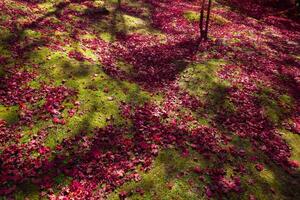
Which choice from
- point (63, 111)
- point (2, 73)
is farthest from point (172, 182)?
point (2, 73)

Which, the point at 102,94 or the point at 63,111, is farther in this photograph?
the point at 102,94

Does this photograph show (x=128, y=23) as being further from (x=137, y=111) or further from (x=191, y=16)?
(x=137, y=111)

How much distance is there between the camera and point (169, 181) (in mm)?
11484

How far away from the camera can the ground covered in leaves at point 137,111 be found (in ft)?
37.3

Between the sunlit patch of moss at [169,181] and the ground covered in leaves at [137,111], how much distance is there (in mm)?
42

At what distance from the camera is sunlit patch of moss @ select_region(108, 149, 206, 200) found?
35.9 ft

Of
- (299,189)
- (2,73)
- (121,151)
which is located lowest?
(299,189)

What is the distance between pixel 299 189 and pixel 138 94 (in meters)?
9.26

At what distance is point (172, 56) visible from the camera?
74.0ft

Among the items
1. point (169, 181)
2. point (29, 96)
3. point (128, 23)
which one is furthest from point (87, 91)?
point (128, 23)

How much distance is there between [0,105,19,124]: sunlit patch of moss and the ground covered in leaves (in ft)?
A: 0.14

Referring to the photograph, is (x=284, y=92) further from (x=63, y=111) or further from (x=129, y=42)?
(x=63, y=111)

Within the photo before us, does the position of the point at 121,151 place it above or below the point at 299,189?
above

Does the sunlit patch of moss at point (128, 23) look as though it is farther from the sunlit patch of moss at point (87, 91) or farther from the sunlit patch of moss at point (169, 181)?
Answer: the sunlit patch of moss at point (169, 181)
